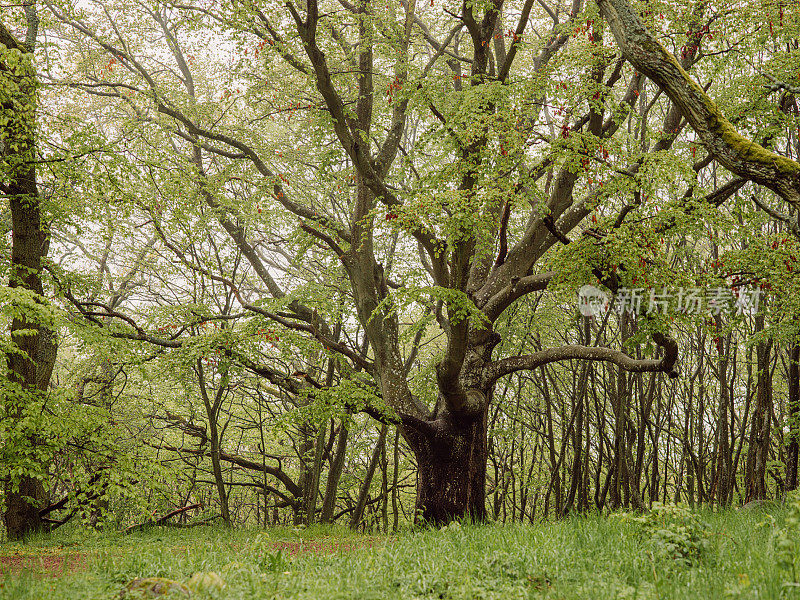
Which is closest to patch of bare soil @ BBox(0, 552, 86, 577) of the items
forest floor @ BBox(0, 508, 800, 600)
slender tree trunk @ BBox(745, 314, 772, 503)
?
forest floor @ BBox(0, 508, 800, 600)

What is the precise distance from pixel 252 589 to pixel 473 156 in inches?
206

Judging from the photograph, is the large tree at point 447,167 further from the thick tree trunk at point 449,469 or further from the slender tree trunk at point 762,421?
the slender tree trunk at point 762,421

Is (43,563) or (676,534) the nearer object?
(676,534)

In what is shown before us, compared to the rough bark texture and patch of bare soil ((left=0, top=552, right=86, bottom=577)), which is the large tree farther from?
patch of bare soil ((left=0, top=552, right=86, bottom=577))

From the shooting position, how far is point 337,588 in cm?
354

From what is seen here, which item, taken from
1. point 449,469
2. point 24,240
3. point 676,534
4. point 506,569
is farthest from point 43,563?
point 676,534

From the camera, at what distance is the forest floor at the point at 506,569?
326 centimetres

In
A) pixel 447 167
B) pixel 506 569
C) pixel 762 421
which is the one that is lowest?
pixel 506 569

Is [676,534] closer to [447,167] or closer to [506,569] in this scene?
[506,569]

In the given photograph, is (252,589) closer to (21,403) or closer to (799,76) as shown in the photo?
(21,403)

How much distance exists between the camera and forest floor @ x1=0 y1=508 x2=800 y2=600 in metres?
3.26

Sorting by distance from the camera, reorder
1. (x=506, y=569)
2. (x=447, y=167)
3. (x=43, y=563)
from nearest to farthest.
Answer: (x=506, y=569)
(x=43, y=563)
(x=447, y=167)

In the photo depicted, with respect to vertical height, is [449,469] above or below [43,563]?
above

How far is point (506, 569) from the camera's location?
403 centimetres
